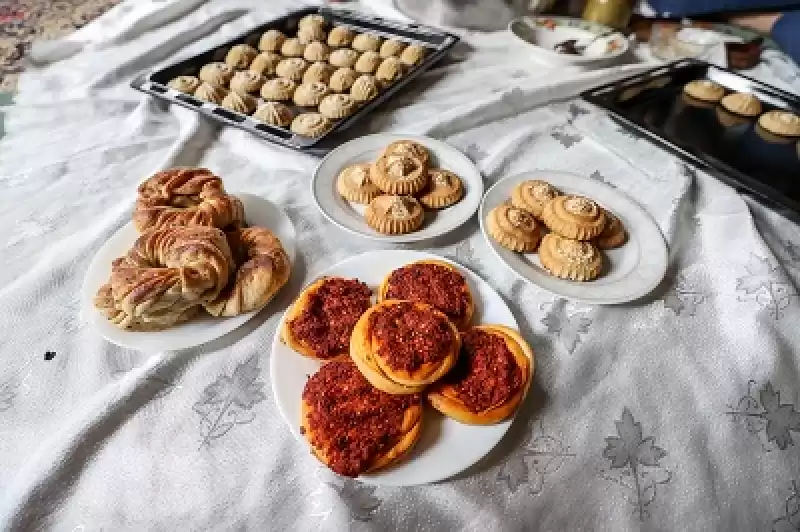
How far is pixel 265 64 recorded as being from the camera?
1.13 meters

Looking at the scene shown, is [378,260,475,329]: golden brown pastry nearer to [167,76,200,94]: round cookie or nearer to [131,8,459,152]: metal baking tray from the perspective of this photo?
[131,8,459,152]: metal baking tray

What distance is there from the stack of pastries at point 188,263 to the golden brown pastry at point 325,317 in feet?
0.18

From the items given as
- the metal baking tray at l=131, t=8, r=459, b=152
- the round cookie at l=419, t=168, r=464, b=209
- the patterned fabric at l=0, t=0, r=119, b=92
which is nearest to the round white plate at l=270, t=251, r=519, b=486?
the round cookie at l=419, t=168, r=464, b=209

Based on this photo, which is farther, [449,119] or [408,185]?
[449,119]

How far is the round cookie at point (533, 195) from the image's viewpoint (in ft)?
2.59

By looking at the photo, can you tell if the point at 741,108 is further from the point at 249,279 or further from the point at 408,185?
the point at 249,279

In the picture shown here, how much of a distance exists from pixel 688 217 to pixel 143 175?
0.82 m

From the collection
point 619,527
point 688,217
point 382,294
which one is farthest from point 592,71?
point 619,527

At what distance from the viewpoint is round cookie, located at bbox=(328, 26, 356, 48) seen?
1212mm

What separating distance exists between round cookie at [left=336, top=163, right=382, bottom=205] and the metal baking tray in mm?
89

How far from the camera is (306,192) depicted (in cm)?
85

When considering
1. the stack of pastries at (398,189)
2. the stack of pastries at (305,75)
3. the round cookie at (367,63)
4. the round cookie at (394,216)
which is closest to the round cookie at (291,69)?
the stack of pastries at (305,75)

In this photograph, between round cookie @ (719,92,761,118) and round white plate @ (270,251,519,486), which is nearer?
round white plate @ (270,251,519,486)

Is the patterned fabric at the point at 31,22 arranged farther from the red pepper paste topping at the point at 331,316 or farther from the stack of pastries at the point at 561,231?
the stack of pastries at the point at 561,231
